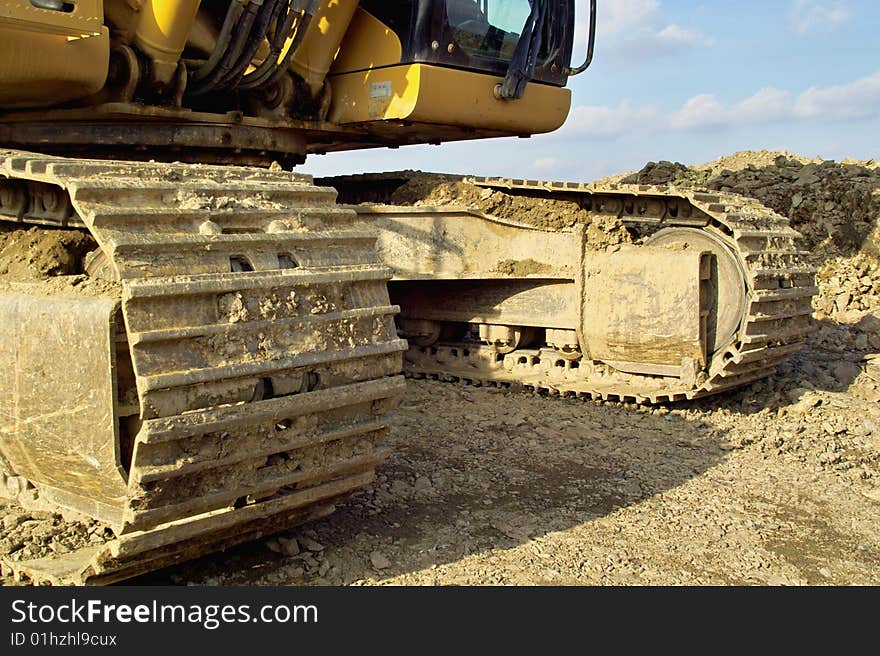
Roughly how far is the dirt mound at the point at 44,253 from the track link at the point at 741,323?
378cm

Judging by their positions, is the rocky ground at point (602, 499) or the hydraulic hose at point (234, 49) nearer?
the rocky ground at point (602, 499)

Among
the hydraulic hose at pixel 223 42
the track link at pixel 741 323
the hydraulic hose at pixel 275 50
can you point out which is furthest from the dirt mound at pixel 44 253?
the track link at pixel 741 323

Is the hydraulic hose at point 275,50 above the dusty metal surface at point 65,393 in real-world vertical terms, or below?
above

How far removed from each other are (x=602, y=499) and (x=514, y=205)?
111 inches

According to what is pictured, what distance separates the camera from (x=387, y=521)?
15.4 ft

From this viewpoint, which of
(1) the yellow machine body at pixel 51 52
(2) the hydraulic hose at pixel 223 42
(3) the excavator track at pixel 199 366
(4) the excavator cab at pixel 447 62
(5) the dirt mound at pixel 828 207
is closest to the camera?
(3) the excavator track at pixel 199 366

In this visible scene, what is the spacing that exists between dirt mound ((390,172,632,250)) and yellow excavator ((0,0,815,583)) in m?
0.03

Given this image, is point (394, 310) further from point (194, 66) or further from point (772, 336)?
point (772, 336)

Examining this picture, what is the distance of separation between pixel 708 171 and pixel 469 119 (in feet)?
23.4

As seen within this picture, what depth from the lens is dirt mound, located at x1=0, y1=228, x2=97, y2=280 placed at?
13.4 ft

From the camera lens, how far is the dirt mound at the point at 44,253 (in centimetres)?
409

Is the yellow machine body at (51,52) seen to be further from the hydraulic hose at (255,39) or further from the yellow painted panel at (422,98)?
the yellow painted panel at (422,98)

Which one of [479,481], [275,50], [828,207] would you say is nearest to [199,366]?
[479,481]

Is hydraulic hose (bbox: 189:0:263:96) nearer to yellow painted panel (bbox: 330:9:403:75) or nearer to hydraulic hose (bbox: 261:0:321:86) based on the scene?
hydraulic hose (bbox: 261:0:321:86)
